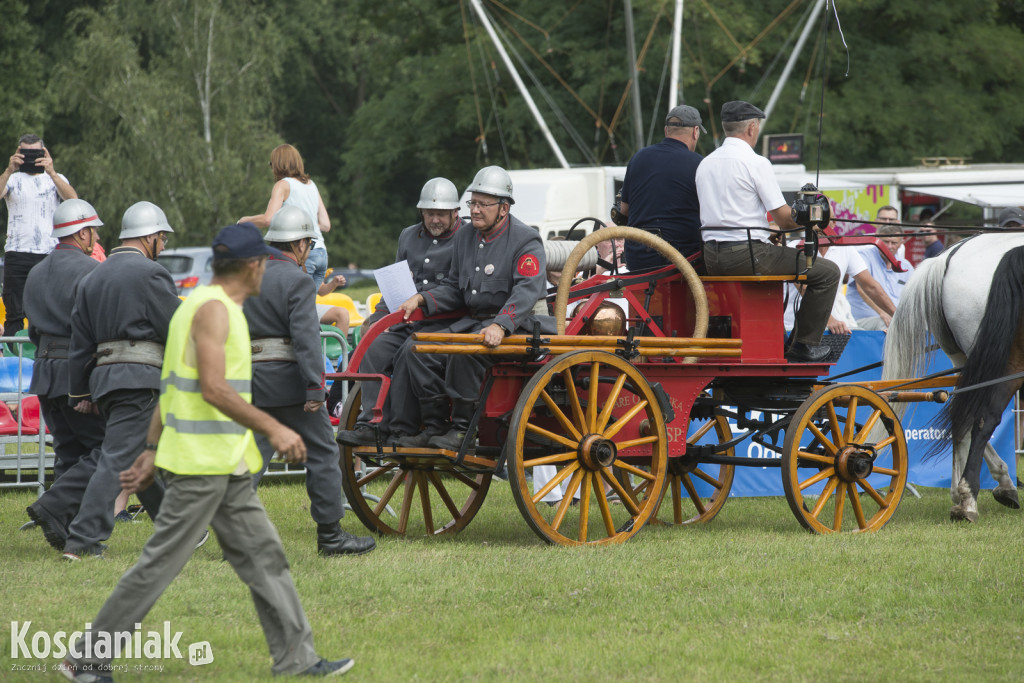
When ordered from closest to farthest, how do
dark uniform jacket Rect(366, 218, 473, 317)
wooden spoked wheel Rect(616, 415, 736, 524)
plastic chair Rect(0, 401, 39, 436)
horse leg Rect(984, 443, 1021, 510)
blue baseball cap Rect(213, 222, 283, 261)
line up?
blue baseball cap Rect(213, 222, 283, 261) < dark uniform jacket Rect(366, 218, 473, 317) < wooden spoked wheel Rect(616, 415, 736, 524) < horse leg Rect(984, 443, 1021, 510) < plastic chair Rect(0, 401, 39, 436)

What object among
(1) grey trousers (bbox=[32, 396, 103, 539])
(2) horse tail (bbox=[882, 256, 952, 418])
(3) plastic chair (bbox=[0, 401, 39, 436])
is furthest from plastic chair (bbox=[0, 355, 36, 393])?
(2) horse tail (bbox=[882, 256, 952, 418])

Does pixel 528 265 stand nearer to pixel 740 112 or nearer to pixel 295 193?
pixel 740 112

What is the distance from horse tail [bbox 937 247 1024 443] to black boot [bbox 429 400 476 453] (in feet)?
11.3

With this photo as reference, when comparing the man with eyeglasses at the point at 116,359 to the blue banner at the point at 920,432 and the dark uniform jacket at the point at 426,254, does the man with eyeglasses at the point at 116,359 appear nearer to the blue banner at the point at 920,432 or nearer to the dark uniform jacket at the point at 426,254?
the dark uniform jacket at the point at 426,254

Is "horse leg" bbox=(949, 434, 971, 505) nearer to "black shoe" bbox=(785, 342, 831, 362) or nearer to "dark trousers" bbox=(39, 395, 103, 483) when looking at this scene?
"black shoe" bbox=(785, 342, 831, 362)

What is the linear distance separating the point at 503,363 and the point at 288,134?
43.6m

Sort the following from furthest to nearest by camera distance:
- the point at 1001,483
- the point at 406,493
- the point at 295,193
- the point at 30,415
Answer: the point at 295,193
the point at 30,415
the point at 1001,483
the point at 406,493

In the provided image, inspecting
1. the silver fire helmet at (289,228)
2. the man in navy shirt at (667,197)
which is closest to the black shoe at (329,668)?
the silver fire helmet at (289,228)

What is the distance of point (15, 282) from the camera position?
11.7 meters

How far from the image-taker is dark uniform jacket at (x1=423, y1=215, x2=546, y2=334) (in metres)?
7.73

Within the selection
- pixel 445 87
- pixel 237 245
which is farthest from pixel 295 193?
pixel 445 87

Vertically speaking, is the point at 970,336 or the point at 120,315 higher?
the point at 120,315

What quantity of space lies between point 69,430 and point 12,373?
2.82 meters

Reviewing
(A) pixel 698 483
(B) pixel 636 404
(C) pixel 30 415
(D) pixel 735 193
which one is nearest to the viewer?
(B) pixel 636 404
